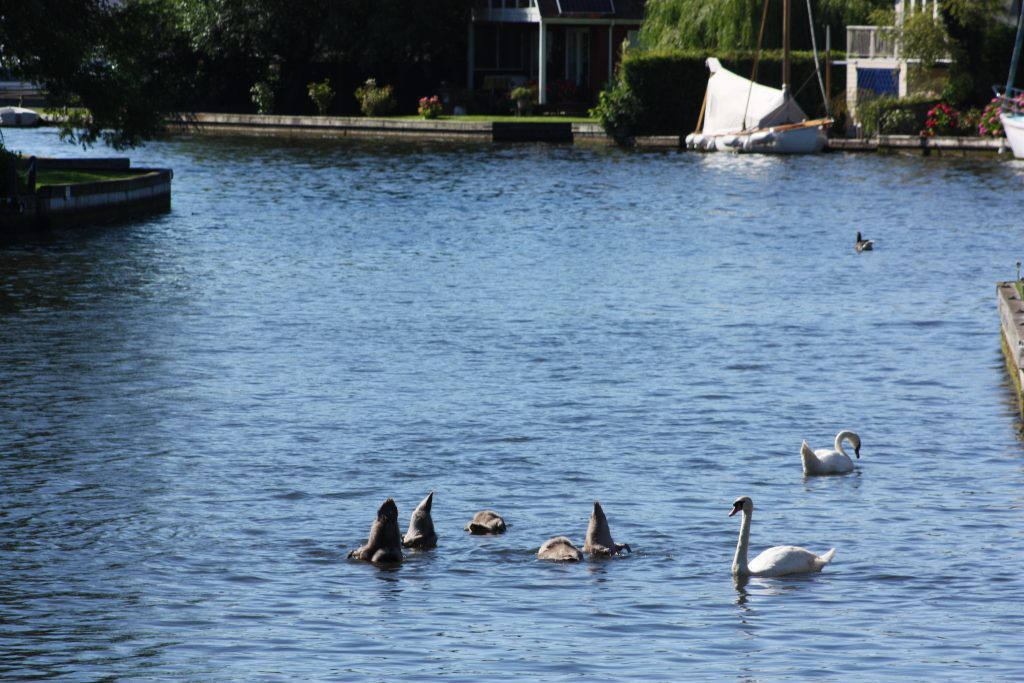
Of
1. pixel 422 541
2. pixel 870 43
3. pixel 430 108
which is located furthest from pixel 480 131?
pixel 422 541

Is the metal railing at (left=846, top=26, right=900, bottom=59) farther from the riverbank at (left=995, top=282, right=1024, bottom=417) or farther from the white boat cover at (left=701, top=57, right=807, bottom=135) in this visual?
the riverbank at (left=995, top=282, right=1024, bottom=417)

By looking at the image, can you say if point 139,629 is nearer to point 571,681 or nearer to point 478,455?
point 571,681

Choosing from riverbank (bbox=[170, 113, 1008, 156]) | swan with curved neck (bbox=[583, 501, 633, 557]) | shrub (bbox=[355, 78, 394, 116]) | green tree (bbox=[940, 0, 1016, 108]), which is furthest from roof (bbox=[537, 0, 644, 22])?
swan with curved neck (bbox=[583, 501, 633, 557])

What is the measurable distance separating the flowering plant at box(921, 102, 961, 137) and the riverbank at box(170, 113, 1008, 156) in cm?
76

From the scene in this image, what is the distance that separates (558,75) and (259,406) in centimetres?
6155

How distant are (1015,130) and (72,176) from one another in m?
30.9

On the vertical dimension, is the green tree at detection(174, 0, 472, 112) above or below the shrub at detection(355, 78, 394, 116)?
above

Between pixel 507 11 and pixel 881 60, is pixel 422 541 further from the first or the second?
pixel 507 11

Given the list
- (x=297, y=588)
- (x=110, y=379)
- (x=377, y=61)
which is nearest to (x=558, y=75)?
(x=377, y=61)

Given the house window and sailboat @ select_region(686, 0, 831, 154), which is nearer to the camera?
sailboat @ select_region(686, 0, 831, 154)

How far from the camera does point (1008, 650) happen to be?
10547mm

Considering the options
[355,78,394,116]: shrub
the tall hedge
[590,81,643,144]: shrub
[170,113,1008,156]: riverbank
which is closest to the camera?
[170,113,1008,156]: riverbank

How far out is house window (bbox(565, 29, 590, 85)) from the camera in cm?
7800

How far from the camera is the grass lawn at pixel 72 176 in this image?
38875 mm
